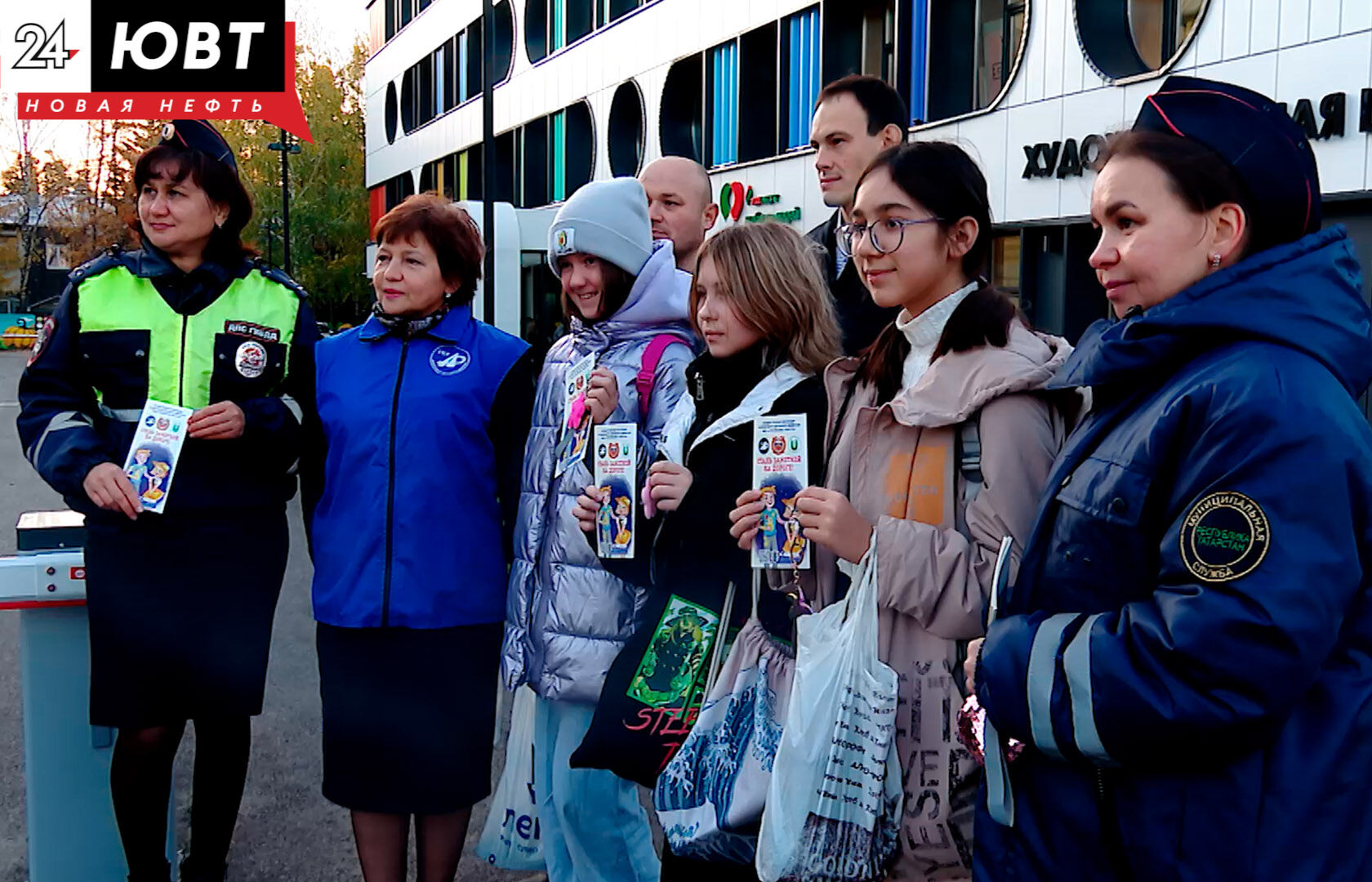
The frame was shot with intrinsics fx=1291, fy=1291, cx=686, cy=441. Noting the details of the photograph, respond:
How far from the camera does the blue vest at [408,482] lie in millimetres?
3318

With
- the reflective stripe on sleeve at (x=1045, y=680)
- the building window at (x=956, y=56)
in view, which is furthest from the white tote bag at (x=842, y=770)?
the building window at (x=956, y=56)

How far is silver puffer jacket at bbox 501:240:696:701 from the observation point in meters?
3.31

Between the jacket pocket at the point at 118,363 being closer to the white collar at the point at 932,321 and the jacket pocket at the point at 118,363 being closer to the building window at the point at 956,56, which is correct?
the white collar at the point at 932,321

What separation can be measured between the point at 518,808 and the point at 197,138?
2119 millimetres

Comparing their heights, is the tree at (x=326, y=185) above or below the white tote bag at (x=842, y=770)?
above

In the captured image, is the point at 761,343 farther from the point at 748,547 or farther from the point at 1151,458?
the point at 1151,458

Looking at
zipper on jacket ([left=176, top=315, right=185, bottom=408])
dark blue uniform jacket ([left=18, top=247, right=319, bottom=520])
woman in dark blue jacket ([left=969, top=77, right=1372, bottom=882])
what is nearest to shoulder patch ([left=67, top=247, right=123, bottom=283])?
dark blue uniform jacket ([left=18, top=247, right=319, bottom=520])

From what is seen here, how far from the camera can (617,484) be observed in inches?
117

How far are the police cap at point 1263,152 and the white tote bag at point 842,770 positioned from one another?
872mm

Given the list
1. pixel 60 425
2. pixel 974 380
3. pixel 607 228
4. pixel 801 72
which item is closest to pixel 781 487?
pixel 974 380

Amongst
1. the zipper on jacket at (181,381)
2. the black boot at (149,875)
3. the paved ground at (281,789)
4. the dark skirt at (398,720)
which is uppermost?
the zipper on jacket at (181,381)

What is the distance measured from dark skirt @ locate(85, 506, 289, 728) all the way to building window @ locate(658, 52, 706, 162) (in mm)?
17533

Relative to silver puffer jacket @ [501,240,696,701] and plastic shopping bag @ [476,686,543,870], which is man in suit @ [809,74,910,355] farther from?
plastic shopping bag @ [476,686,543,870]

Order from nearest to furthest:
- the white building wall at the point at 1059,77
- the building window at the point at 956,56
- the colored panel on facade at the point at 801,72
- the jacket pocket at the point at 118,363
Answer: the jacket pocket at the point at 118,363 → the white building wall at the point at 1059,77 → the building window at the point at 956,56 → the colored panel on facade at the point at 801,72
